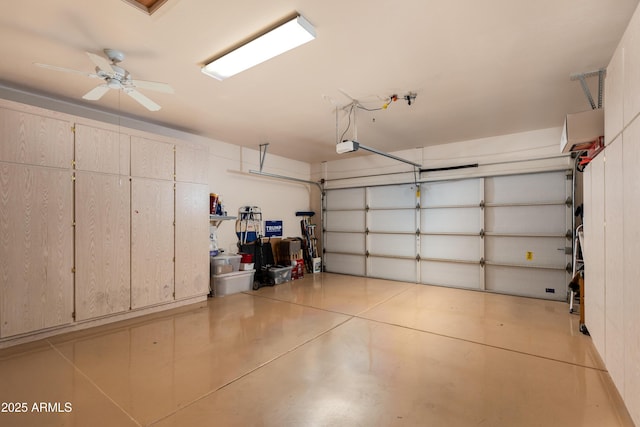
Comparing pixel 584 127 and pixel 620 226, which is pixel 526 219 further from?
pixel 620 226

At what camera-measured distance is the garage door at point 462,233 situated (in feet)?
16.6

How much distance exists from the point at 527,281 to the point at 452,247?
4.45 ft

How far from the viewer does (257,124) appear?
4.80 m

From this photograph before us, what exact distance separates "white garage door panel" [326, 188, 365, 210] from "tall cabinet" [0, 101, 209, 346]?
11.8 feet

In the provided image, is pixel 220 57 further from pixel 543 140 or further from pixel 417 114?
pixel 543 140

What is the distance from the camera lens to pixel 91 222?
3705mm

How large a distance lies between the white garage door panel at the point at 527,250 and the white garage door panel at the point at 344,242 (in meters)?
2.75

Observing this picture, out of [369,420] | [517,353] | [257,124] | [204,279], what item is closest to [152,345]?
[204,279]

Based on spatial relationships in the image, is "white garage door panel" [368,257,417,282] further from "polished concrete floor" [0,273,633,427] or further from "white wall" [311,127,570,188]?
"polished concrete floor" [0,273,633,427]

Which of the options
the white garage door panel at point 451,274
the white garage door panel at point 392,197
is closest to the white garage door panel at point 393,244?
the white garage door panel at point 451,274

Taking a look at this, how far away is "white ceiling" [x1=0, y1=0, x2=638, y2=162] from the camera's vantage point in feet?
7.10

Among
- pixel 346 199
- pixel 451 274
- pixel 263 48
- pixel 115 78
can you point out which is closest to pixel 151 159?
pixel 115 78

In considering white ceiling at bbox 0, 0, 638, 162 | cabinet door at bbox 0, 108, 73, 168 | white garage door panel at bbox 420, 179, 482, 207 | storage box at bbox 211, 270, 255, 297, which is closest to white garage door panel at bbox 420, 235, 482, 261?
white garage door panel at bbox 420, 179, 482, 207

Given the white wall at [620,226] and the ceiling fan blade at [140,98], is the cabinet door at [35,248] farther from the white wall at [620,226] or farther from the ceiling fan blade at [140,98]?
the white wall at [620,226]
